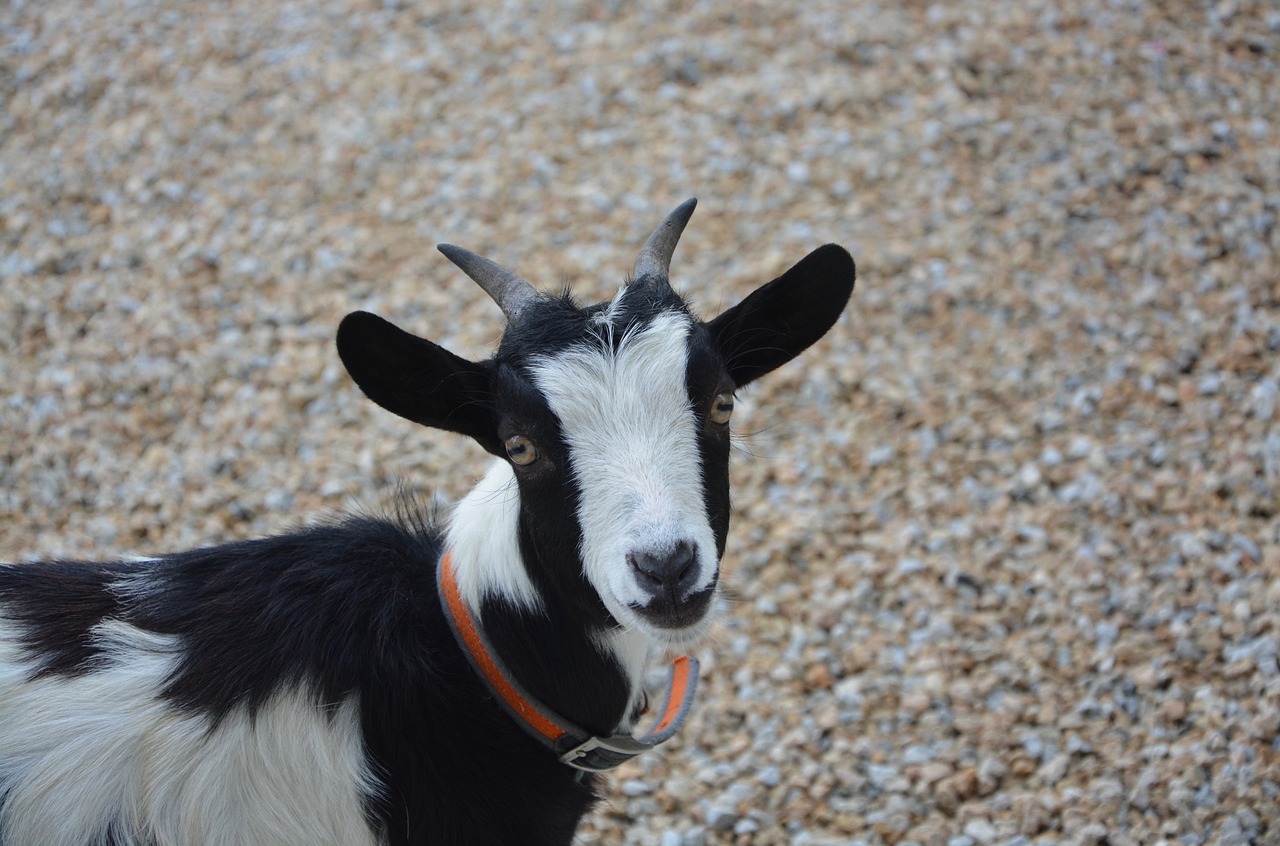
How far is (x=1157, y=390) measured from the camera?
436 cm

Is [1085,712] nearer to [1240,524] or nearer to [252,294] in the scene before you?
[1240,524]

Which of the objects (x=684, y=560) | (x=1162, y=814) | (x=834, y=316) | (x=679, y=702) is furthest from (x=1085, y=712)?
(x=684, y=560)

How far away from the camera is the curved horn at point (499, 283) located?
2.57 metres

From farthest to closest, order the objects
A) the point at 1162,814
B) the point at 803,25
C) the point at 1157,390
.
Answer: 1. the point at 803,25
2. the point at 1157,390
3. the point at 1162,814

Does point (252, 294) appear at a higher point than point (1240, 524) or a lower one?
higher

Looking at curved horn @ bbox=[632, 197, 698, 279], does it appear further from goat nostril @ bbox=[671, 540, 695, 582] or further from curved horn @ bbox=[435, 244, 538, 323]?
goat nostril @ bbox=[671, 540, 695, 582]

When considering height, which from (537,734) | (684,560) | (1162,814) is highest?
(684,560)

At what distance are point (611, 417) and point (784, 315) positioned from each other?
559mm

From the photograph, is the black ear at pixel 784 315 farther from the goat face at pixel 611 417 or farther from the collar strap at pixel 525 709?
the collar strap at pixel 525 709

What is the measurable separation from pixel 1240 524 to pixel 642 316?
8.67ft

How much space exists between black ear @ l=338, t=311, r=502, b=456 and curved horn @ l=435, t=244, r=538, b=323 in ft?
0.59

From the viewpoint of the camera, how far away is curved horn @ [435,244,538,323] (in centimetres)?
257

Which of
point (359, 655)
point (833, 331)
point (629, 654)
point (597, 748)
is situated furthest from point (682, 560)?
point (833, 331)

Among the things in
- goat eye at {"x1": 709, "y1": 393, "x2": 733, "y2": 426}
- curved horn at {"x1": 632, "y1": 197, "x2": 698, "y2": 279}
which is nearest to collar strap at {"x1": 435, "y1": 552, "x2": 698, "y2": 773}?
goat eye at {"x1": 709, "y1": 393, "x2": 733, "y2": 426}
